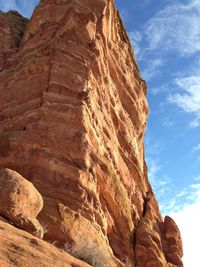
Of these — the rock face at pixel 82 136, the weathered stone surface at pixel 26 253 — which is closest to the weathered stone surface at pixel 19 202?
the weathered stone surface at pixel 26 253

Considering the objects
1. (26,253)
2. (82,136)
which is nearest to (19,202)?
(26,253)

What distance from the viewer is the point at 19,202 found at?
41.0 ft

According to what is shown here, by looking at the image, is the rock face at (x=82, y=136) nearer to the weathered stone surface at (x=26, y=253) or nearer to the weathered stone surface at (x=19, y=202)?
the weathered stone surface at (x=19, y=202)

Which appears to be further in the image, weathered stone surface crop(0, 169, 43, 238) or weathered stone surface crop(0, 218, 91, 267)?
weathered stone surface crop(0, 169, 43, 238)

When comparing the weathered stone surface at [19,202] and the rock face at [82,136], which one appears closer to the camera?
the weathered stone surface at [19,202]

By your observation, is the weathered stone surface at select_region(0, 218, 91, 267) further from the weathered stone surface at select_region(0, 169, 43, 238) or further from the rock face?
the rock face

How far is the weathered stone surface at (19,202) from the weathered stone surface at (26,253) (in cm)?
128

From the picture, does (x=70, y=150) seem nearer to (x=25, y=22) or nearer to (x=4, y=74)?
(x=4, y=74)

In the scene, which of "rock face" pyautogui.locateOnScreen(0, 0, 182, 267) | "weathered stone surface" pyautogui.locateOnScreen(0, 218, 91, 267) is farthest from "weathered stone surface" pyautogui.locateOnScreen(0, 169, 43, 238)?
"rock face" pyautogui.locateOnScreen(0, 0, 182, 267)

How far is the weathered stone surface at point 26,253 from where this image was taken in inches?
340

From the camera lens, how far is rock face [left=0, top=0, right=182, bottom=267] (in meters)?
18.4

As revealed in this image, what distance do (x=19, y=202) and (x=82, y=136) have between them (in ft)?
29.2

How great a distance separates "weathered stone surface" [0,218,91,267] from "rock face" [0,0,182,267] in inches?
129

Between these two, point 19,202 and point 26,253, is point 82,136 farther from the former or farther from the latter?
point 26,253
